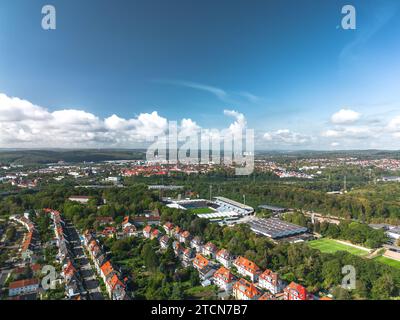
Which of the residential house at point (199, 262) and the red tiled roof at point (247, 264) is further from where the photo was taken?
the residential house at point (199, 262)

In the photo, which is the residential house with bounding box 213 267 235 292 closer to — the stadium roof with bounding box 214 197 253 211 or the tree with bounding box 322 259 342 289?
the tree with bounding box 322 259 342 289

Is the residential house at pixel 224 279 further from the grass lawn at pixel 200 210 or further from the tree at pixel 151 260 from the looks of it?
the grass lawn at pixel 200 210

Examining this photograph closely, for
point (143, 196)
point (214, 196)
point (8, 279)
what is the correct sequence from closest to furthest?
point (8, 279)
point (143, 196)
point (214, 196)

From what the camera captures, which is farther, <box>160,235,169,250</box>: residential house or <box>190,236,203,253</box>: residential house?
<box>160,235,169,250</box>: residential house

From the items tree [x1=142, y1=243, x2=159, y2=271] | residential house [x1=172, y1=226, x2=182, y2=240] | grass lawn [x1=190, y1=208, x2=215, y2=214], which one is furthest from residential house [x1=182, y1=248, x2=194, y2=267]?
grass lawn [x1=190, y1=208, x2=215, y2=214]

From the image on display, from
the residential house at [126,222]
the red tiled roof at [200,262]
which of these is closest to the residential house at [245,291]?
the red tiled roof at [200,262]
